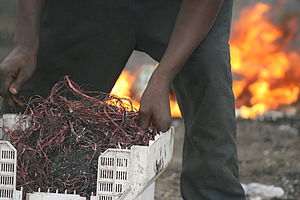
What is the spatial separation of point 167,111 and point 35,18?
2.93 feet

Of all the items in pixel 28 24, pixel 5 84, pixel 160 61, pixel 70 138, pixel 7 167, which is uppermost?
pixel 28 24

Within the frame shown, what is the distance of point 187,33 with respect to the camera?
3.35 metres

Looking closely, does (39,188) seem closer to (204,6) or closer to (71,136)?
(71,136)

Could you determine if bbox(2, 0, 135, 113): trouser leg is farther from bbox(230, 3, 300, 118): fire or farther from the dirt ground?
bbox(230, 3, 300, 118): fire

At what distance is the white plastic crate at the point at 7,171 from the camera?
9.20 feet

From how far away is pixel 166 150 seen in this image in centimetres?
326

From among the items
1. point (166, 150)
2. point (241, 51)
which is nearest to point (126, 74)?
point (241, 51)

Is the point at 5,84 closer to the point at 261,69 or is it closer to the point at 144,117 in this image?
the point at 144,117

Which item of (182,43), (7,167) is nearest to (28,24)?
(182,43)

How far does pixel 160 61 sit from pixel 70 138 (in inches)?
25.6

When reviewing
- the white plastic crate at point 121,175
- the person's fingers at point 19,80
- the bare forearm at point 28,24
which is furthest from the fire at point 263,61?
the white plastic crate at point 121,175

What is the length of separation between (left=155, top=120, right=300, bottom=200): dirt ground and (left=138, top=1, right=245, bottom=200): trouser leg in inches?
61.3

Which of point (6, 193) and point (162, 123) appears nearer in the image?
point (6, 193)

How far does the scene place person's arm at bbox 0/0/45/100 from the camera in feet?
11.2
